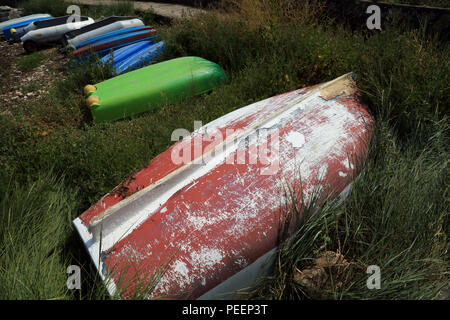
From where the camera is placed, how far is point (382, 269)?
190cm

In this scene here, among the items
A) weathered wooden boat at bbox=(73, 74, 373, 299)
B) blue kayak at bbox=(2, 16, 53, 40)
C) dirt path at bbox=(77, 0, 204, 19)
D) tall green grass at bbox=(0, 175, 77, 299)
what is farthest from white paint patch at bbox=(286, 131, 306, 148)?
blue kayak at bbox=(2, 16, 53, 40)

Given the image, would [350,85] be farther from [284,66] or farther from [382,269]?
[382,269]

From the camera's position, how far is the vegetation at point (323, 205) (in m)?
1.96

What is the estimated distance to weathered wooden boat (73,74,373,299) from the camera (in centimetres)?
189

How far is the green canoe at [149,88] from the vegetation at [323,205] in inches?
6.5

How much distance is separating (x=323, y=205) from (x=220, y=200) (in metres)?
0.68

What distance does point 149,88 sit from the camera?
400 centimetres

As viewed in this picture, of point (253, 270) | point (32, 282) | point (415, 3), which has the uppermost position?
point (415, 3)

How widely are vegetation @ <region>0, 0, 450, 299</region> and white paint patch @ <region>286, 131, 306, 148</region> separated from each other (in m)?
0.46

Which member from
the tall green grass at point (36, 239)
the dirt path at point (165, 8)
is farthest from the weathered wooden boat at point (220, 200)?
the dirt path at point (165, 8)

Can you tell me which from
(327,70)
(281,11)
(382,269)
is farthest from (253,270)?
(281,11)

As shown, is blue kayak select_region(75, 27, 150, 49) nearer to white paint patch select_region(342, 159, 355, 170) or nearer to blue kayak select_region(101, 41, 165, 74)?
blue kayak select_region(101, 41, 165, 74)

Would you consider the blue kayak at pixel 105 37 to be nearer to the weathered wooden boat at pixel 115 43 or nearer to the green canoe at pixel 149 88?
the weathered wooden boat at pixel 115 43

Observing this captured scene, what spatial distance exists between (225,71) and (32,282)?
3558mm
